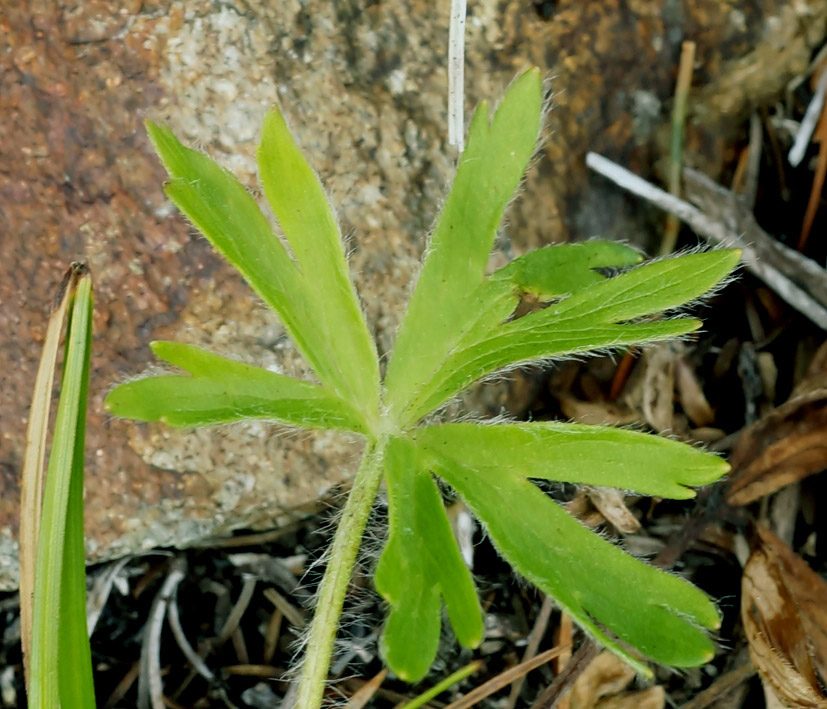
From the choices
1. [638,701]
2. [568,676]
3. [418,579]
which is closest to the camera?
[418,579]

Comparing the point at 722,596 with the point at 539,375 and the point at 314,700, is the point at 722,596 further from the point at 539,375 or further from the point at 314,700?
the point at 314,700

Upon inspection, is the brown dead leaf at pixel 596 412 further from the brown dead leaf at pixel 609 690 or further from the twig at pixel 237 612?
the twig at pixel 237 612

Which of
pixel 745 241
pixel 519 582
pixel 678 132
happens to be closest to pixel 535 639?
pixel 519 582

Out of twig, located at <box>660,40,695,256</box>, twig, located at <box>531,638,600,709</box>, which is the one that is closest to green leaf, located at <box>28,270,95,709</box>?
twig, located at <box>531,638,600,709</box>

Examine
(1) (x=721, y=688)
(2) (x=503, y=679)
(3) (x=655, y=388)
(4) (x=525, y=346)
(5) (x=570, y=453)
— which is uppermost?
(4) (x=525, y=346)

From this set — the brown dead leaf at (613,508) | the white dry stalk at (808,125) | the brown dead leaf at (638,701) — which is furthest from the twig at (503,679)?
the white dry stalk at (808,125)

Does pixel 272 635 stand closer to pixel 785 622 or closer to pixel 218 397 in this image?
pixel 218 397
